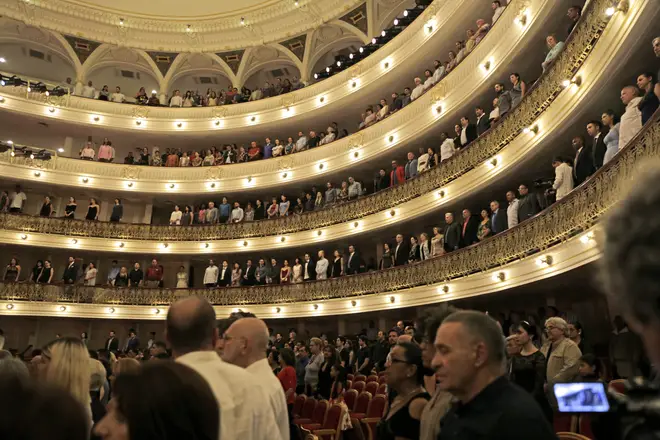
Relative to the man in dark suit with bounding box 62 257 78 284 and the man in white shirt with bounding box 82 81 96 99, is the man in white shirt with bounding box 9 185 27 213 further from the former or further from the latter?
the man in white shirt with bounding box 82 81 96 99

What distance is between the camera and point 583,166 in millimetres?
8648

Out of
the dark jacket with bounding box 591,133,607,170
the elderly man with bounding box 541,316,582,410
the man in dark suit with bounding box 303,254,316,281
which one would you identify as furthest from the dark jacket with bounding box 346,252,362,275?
the elderly man with bounding box 541,316,582,410

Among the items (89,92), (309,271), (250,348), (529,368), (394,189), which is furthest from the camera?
(89,92)

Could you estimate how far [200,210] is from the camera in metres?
20.5

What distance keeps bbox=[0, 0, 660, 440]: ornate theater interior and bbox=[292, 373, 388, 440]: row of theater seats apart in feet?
0.53

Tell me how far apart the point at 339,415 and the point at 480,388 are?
4.00 metres

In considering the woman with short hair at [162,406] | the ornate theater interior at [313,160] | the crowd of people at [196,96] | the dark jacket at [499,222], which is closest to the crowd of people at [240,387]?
the woman with short hair at [162,406]

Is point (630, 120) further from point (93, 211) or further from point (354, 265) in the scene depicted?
point (93, 211)

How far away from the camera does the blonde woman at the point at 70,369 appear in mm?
2484

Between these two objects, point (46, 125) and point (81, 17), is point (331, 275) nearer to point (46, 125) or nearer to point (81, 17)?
point (46, 125)

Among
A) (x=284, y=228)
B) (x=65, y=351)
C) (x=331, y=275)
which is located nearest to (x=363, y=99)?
(x=284, y=228)

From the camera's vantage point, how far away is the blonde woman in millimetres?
2484

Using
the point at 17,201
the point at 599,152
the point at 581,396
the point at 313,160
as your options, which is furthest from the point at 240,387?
the point at 17,201

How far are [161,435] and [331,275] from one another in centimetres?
1580
